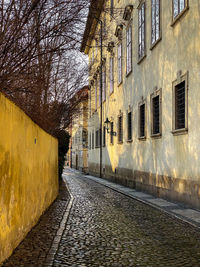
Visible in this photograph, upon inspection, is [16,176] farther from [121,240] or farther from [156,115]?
[156,115]

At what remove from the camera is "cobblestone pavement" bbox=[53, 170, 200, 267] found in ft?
19.6

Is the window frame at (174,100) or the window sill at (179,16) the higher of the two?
the window sill at (179,16)

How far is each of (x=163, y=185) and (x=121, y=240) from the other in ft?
27.7

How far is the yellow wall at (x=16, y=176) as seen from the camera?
5688 mm

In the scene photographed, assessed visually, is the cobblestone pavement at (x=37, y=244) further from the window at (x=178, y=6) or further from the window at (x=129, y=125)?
the window at (x=129, y=125)

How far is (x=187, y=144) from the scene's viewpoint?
13.2m

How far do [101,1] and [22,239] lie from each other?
4.65m

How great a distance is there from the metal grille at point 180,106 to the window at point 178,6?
2.33 m

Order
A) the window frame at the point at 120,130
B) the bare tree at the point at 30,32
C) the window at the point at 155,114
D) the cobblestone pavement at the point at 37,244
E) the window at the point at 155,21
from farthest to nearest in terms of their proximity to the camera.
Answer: the window frame at the point at 120,130 < the window at the point at 155,114 < the window at the point at 155,21 < the bare tree at the point at 30,32 < the cobblestone pavement at the point at 37,244

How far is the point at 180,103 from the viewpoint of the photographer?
14.4 m

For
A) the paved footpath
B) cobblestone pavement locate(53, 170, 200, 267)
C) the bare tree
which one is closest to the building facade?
the bare tree

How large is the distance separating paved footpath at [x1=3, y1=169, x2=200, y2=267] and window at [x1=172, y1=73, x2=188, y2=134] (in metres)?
3.08

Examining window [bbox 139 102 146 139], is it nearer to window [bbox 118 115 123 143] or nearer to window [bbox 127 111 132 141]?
window [bbox 127 111 132 141]

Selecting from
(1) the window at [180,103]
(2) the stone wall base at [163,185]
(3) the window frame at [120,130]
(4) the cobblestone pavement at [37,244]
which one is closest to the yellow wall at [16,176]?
(4) the cobblestone pavement at [37,244]
